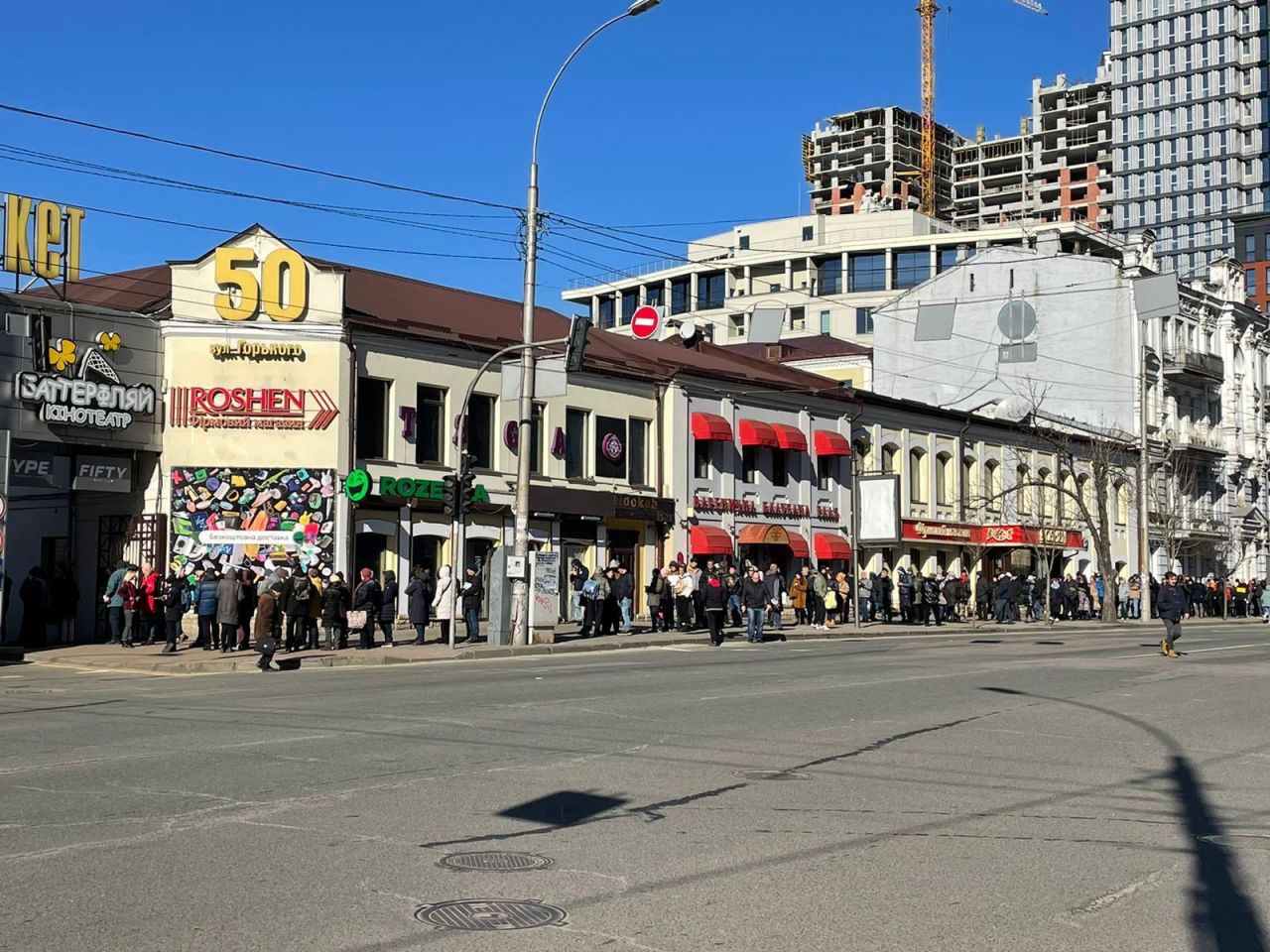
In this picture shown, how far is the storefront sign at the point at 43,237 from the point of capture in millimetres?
30438

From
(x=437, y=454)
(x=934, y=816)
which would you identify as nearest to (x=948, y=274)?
(x=437, y=454)

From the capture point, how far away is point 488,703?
634 inches

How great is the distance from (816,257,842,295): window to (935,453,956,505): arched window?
50.5 m

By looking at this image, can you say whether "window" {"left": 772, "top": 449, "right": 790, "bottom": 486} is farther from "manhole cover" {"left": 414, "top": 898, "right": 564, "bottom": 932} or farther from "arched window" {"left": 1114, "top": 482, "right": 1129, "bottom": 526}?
"manhole cover" {"left": 414, "top": 898, "right": 564, "bottom": 932}

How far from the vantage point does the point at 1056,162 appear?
5881 inches

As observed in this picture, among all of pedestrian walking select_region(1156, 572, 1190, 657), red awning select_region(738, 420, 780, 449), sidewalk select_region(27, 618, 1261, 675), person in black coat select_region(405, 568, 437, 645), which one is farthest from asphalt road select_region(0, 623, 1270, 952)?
red awning select_region(738, 420, 780, 449)

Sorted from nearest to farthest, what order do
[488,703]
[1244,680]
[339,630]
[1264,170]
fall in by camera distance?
[488,703]
[1244,680]
[339,630]
[1264,170]

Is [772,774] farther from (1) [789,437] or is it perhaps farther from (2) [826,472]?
(2) [826,472]

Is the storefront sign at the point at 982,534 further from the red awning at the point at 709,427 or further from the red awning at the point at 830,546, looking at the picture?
the red awning at the point at 709,427

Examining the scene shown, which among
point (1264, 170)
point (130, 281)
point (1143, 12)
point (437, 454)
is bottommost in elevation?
point (437, 454)

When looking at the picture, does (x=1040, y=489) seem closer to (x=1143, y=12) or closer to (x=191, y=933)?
(x=191, y=933)

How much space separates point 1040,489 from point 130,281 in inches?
1552

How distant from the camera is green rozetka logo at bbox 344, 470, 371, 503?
3288cm

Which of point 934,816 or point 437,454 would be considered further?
point 437,454
